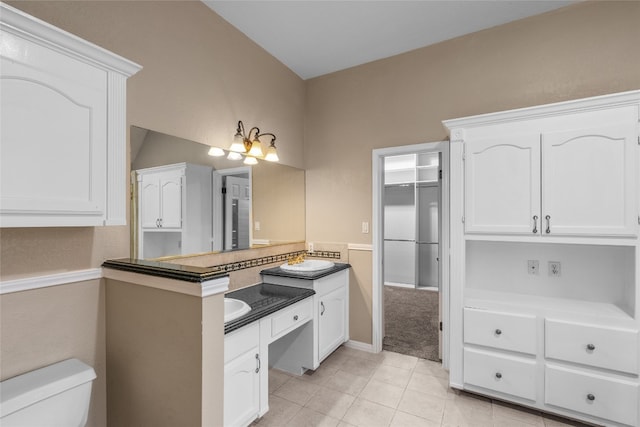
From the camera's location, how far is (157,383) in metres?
1.39

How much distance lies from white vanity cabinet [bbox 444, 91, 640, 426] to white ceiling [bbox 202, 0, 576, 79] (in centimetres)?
90

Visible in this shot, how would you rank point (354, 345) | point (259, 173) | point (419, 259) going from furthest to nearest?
1. point (419, 259)
2. point (354, 345)
3. point (259, 173)

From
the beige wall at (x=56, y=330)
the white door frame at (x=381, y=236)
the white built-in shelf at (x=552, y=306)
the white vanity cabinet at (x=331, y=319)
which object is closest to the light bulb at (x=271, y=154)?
the white door frame at (x=381, y=236)

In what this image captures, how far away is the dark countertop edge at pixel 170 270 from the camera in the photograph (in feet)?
4.01

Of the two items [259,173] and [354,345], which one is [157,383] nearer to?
[259,173]

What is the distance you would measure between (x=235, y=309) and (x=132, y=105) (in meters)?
1.36

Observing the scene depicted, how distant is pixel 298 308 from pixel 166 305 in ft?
3.79

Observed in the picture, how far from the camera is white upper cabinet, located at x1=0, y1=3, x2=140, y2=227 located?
108 centimetres

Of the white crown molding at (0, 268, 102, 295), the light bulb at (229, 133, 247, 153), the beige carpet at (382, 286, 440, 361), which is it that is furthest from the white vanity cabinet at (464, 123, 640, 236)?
the white crown molding at (0, 268, 102, 295)

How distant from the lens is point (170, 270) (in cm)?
131

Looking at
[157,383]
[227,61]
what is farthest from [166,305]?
[227,61]

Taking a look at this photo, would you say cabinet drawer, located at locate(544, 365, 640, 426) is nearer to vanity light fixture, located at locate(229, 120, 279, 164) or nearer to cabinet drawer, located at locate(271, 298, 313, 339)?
cabinet drawer, located at locate(271, 298, 313, 339)

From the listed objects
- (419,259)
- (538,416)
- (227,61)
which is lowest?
(538,416)

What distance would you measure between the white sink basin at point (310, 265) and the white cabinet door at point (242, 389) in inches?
37.9
